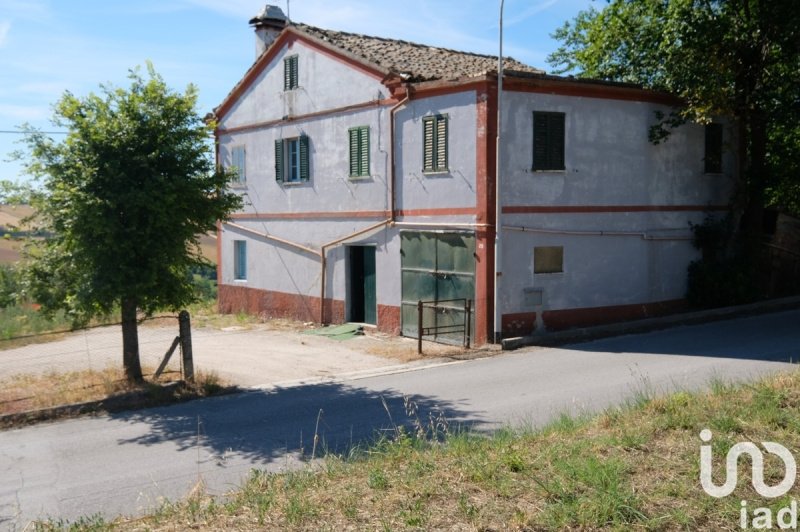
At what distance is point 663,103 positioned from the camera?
1933cm

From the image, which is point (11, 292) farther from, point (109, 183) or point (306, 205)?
point (306, 205)

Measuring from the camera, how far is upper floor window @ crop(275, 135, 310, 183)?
2222 cm

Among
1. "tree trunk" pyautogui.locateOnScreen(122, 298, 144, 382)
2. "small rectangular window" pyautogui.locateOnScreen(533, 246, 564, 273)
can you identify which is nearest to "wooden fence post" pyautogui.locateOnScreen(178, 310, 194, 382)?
"tree trunk" pyautogui.locateOnScreen(122, 298, 144, 382)

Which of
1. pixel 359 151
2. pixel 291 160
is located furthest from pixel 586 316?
pixel 291 160

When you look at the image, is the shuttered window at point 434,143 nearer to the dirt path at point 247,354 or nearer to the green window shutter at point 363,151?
the green window shutter at point 363,151

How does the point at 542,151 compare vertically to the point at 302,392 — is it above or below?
above

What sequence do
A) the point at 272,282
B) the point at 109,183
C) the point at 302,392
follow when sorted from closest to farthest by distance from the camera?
the point at 109,183, the point at 302,392, the point at 272,282

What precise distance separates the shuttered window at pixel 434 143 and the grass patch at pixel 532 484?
10.4 m

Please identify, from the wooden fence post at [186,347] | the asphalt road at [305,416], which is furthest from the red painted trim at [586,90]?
the wooden fence post at [186,347]

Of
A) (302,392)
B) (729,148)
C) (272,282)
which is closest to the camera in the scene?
(302,392)

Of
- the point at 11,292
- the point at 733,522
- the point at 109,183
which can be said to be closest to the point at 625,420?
the point at 733,522

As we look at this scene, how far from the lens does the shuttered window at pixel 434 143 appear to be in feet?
58.3

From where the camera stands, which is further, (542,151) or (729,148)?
(729,148)

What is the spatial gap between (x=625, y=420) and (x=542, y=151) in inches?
403
